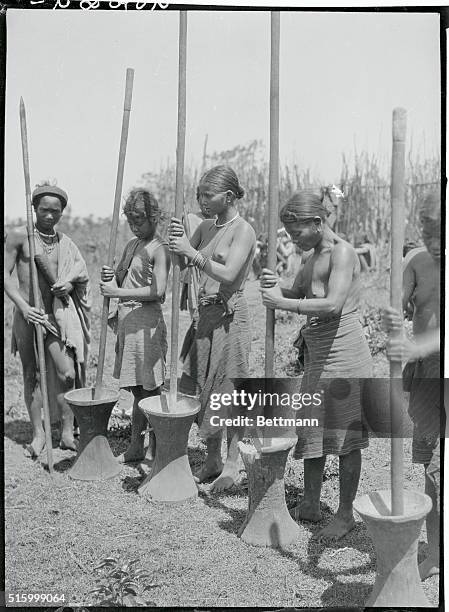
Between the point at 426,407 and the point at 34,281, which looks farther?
the point at 34,281

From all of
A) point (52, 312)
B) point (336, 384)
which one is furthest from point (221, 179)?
point (52, 312)

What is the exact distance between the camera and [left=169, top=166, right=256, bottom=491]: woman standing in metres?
3.99

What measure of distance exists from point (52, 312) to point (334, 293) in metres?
1.91

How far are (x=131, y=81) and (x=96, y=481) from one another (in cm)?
231

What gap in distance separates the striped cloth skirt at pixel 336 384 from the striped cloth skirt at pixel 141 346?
43.6 inches

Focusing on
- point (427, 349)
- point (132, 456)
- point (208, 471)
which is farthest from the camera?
point (132, 456)

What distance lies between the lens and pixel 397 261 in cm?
317

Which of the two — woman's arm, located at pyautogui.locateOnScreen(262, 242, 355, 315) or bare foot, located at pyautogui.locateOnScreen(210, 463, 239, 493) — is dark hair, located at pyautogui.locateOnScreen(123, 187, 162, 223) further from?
bare foot, located at pyautogui.locateOnScreen(210, 463, 239, 493)

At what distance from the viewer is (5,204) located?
3.67m

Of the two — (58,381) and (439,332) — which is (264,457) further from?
(58,381)

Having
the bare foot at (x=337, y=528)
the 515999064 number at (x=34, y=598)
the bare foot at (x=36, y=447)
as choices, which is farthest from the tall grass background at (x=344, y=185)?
the 515999064 number at (x=34, y=598)

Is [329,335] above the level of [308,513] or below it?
above

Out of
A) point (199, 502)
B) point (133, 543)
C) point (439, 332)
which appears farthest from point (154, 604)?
point (439, 332)

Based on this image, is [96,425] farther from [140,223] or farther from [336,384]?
[336,384]
